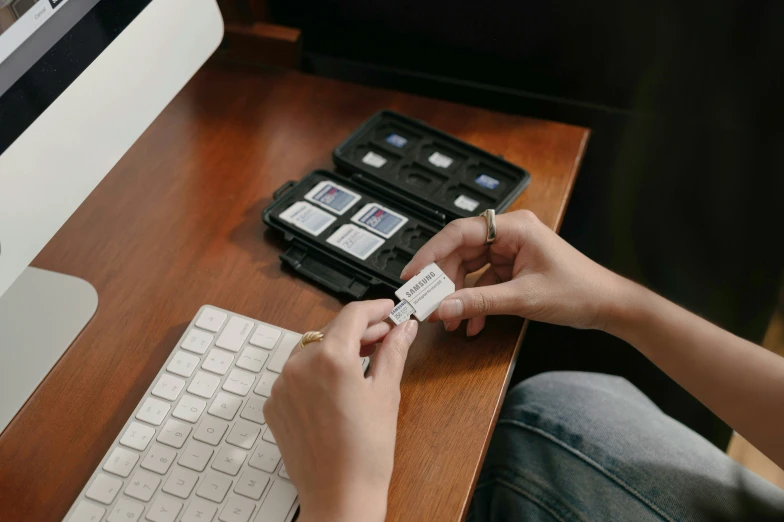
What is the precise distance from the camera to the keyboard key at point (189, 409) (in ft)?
1.80

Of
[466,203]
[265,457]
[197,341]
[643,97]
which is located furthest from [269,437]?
[643,97]

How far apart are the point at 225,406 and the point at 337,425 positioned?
11cm

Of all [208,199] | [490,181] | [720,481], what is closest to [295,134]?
[208,199]

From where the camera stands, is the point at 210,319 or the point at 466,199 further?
the point at 466,199

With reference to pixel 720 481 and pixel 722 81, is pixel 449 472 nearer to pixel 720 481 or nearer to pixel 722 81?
pixel 720 481

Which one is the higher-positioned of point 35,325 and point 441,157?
point 441,157

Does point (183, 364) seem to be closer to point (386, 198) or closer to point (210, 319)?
point (210, 319)

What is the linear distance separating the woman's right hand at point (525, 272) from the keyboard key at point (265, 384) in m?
0.15

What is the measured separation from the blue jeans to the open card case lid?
8.9 inches

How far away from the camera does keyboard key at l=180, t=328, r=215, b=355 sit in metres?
0.59

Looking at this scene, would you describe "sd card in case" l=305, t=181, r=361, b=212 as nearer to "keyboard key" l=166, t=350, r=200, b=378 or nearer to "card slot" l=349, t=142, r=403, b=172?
"card slot" l=349, t=142, r=403, b=172

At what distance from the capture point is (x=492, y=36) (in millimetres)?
887

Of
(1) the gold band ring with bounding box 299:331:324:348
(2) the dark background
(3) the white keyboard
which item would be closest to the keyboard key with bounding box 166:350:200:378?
(3) the white keyboard

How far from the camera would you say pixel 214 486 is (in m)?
0.51
